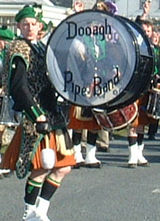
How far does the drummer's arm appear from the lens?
18.2 feet

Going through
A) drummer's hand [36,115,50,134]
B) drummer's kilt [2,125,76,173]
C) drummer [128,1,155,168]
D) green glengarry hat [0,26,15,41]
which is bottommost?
drummer [128,1,155,168]

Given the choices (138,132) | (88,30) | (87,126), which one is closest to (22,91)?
(88,30)

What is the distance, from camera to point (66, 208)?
679 cm

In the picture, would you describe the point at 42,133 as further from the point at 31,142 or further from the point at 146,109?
the point at 146,109

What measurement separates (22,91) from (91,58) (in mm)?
538

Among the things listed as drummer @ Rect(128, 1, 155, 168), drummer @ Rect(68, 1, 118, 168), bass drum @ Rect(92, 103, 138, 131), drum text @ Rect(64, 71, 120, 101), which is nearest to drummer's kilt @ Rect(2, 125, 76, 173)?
drum text @ Rect(64, 71, 120, 101)

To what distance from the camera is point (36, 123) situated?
5.61 meters

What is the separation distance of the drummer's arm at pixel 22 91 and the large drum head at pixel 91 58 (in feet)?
0.66

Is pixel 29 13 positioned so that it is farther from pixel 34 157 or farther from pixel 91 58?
pixel 34 157

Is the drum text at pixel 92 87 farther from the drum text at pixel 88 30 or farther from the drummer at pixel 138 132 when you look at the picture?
the drummer at pixel 138 132

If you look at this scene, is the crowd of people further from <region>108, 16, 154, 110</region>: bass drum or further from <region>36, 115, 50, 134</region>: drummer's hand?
<region>108, 16, 154, 110</region>: bass drum

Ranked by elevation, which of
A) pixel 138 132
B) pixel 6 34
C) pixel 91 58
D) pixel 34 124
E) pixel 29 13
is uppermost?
pixel 29 13

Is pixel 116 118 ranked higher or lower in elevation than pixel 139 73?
lower

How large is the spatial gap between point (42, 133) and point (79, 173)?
3223 millimetres
